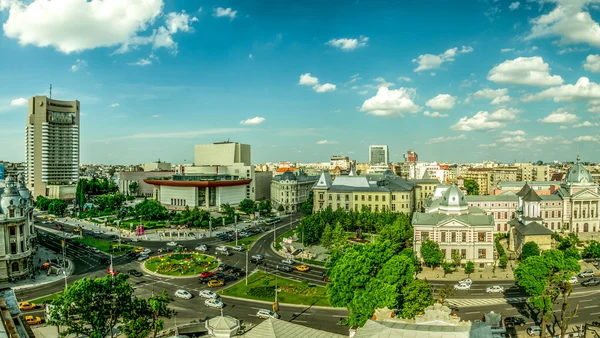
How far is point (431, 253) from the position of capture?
69.1 m

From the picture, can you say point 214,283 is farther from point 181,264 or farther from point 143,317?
point 143,317

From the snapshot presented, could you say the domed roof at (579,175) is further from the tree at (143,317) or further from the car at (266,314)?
the tree at (143,317)

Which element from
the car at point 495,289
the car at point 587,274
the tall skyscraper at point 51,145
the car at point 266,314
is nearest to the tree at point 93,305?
the car at point 266,314

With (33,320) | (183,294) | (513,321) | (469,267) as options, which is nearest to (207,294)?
(183,294)

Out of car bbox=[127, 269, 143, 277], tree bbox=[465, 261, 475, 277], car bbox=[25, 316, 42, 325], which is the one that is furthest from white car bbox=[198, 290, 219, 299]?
tree bbox=[465, 261, 475, 277]

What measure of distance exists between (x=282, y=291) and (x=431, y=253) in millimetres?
28001

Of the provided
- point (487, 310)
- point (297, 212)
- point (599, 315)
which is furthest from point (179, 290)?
point (297, 212)

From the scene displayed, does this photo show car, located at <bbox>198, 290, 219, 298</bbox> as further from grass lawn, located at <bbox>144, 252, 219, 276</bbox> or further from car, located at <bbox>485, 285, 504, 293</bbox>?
car, located at <bbox>485, 285, 504, 293</bbox>

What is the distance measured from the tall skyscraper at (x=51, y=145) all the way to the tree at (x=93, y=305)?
515 ft

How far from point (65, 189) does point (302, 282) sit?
504 feet

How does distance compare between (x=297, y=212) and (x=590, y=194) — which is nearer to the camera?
(x=590, y=194)

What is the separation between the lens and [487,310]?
5116 cm

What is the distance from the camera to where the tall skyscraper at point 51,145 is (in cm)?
17450

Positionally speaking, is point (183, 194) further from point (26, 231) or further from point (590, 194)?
point (590, 194)
